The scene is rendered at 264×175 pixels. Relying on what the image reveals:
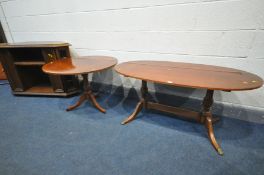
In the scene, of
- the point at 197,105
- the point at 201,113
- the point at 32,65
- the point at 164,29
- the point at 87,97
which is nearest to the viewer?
the point at 201,113

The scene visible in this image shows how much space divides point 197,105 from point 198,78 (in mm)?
722

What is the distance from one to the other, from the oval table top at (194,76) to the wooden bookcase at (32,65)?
3.51 ft

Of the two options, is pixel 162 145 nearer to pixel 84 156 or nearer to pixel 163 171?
pixel 163 171

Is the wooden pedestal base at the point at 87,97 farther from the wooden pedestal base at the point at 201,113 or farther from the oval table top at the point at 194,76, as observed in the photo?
the oval table top at the point at 194,76

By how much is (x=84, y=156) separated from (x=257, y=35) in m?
1.83

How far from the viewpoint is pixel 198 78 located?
129cm

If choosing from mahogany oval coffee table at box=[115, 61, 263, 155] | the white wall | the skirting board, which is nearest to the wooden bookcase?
the white wall

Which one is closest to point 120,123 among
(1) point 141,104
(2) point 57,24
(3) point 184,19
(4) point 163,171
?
(1) point 141,104

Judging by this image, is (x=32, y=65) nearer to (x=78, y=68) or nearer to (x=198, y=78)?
(x=78, y=68)

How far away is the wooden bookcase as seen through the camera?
7.05ft

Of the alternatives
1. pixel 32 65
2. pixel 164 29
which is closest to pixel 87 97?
pixel 32 65

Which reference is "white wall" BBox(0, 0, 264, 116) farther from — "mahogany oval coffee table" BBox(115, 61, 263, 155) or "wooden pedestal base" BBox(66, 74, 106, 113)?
"wooden pedestal base" BBox(66, 74, 106, 113)

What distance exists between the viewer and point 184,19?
1641 mm

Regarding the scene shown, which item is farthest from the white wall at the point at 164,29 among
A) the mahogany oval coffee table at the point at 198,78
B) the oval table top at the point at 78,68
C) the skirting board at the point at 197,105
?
the oval table top at the point at 78,68
